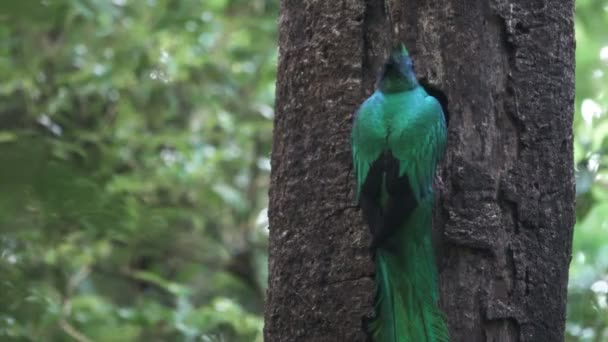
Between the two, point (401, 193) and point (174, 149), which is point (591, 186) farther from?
point (174, 149)

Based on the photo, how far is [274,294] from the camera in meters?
2.51

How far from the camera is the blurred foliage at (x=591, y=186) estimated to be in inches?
157

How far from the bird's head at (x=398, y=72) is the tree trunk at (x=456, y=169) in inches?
6.3

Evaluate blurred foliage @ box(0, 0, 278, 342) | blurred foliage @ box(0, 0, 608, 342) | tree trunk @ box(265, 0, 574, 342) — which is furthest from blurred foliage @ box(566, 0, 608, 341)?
blurred foliage @ box(0, 0, 278, 342)

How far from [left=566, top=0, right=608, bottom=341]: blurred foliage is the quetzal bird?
1.82 metres

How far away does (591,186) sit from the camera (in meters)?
3.97

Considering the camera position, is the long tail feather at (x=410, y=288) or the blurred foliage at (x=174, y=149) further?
the blurred foliage at (x=174, y=149)

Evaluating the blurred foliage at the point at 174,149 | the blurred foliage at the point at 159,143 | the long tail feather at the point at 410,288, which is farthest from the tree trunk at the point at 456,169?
the blurred foliage at the point at 159,143

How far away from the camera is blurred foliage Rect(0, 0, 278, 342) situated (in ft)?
15.4

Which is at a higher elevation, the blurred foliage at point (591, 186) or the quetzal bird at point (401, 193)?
the blurred foliage at point (591, 186)

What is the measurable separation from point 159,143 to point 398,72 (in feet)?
11.3

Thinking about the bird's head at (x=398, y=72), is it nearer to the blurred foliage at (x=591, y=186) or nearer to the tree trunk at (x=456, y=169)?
the tree trunk at (x=456, y=169)

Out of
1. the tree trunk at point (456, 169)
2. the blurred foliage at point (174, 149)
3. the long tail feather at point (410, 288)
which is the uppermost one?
the blurred foliage at point (174, 149)

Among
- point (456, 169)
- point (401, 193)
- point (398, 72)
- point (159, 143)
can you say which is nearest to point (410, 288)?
point (401, 193)
